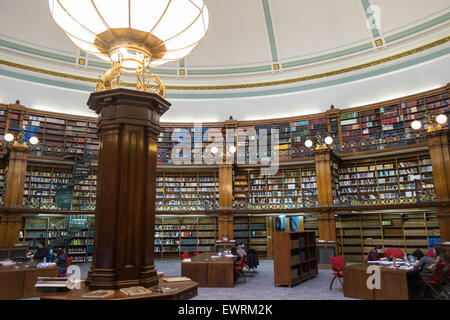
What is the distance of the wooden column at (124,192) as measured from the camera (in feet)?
9.29

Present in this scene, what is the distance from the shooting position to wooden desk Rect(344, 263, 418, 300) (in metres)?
5.34

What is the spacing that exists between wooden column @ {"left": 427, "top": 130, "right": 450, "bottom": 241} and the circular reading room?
1.6 inches

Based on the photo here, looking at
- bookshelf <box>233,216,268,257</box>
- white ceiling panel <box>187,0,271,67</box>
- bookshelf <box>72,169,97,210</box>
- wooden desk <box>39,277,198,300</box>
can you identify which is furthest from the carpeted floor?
white ceiling panel <box>187,0,271,67</box>

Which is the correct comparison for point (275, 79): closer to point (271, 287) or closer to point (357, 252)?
point (357, 252)

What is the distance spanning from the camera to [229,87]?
→ 49.2ft

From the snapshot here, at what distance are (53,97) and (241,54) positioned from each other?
792 cm

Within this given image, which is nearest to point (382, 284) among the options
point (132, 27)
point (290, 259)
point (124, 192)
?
point (290, 259)

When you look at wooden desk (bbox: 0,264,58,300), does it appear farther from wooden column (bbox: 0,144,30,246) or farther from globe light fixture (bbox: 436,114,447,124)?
globe light fixture (bbox: 436,114,447,124)

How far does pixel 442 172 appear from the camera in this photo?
32.4ft

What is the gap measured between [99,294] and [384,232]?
11100 mm
